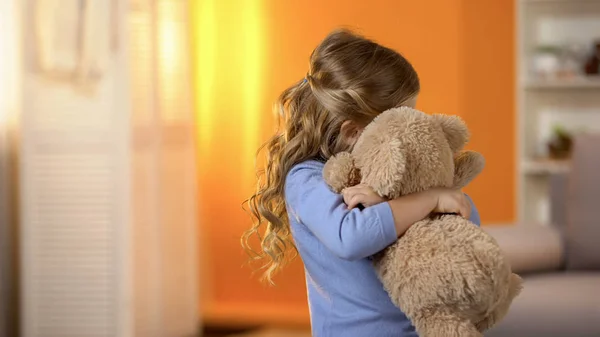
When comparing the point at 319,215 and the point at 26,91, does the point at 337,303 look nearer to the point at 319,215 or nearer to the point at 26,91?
the point at 319,215

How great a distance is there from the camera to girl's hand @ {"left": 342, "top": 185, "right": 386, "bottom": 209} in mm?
1193

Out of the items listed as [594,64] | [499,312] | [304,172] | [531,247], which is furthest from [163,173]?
[499,312]

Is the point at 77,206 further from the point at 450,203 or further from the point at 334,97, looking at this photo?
the point at 450,203

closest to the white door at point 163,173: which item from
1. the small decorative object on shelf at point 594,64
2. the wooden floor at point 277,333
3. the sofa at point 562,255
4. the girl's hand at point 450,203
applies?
the wooden floor at point 277,333

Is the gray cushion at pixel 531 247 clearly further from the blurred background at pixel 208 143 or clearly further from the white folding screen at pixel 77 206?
the white folding screen at pixel 77 206

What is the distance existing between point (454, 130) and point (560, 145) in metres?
3.03

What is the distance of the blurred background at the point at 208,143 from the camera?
3.20 meters

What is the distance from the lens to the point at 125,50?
3.29m

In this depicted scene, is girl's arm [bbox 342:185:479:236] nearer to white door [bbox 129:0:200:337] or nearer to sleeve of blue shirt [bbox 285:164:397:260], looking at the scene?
Answer: sleeve of blue shirt [bbox 285:164:397:260]

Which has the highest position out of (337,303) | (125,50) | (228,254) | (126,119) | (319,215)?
(125,50)

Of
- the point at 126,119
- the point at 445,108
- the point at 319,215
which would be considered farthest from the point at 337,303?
the point at 445,108

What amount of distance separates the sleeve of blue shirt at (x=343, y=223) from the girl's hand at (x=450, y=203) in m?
0.08

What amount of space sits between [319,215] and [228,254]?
10.5 feet

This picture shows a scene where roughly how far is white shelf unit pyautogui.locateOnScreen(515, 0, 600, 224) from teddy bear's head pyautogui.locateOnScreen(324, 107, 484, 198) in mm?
3048
